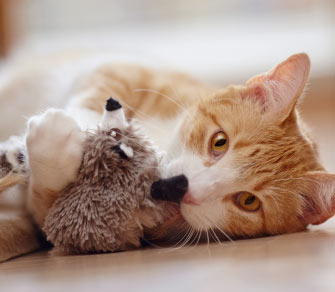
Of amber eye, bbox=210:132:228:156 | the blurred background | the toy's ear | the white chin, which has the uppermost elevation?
the blurred background

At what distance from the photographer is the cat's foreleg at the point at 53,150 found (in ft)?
3.66

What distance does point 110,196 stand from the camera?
111 centimetres

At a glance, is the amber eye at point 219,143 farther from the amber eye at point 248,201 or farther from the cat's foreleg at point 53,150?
the cat's foreleg at point 53,150

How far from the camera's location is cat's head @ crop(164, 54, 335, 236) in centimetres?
131

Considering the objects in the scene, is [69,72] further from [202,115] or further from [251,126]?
[251,126]

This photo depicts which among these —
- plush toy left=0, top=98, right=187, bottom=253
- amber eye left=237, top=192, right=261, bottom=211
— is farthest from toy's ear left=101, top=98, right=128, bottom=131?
amber eye left=237, top=192, right=261, bottom=211

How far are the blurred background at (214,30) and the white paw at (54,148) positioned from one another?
2.96 m

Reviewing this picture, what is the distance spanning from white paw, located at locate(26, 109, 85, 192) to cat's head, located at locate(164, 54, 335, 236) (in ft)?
0.88

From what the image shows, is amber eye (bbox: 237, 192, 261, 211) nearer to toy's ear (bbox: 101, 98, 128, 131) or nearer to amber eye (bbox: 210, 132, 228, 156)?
amber eye (bbox: 210, 132, 228, 156)

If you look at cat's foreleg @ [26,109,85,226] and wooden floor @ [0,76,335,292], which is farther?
cat's foreleg @ [26,109,85,226]

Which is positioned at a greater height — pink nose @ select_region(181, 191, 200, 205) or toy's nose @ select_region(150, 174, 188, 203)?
toy's nose @ select_region(150, 174, 188, 203)

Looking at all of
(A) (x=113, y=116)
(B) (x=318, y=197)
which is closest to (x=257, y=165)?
(B) (x=318, y=197)

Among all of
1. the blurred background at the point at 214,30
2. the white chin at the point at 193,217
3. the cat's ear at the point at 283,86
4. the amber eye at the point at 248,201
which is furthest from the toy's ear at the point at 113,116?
the blurred background at the point at 214,30

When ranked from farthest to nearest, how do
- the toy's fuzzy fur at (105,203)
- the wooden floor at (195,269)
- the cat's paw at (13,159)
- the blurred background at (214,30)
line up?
the blurred background at (214,30) → the cat's paw at (13,159) → the toy's fuzzy fur at (105,203) → the wooden floor at (195,269)
